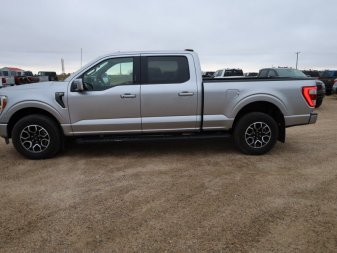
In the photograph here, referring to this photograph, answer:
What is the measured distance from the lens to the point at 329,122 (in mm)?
9258

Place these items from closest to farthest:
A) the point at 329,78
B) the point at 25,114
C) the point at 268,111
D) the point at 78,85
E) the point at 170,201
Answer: the point at 170,201 → the point at 78,85 → the point at 25,114 → the point at 268,111 → the point at 329,78

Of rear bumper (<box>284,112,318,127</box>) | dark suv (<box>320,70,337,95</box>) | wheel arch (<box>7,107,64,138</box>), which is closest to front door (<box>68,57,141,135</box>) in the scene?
wheel arch (<box>7,107,64,138</box>)

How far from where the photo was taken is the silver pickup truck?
17.0 ft

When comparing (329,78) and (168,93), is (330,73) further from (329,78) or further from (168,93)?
(168,93)

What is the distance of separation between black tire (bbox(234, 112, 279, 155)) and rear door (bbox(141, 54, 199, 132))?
2.79 feet

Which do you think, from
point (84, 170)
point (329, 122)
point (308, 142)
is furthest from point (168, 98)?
point (329, 122)

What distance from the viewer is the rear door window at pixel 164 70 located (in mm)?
5293

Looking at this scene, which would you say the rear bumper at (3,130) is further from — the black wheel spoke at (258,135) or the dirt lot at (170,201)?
the black wheel spoke at (258,135)

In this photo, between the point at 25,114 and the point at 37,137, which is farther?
the point at 25,114

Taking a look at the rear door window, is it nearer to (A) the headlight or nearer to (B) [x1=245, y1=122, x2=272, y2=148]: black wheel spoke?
(B) [x1=245, y1=122, x2=272, y2=148]: black wheel spoke

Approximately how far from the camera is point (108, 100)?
5.17 meters

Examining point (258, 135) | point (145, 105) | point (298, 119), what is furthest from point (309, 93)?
point (145, 105)

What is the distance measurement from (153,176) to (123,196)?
0.79m

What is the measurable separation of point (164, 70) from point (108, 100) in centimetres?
112
